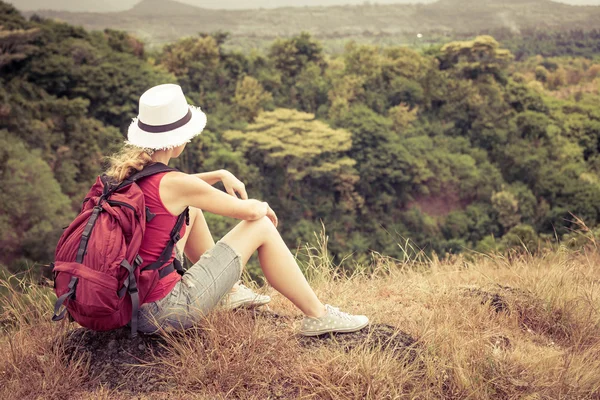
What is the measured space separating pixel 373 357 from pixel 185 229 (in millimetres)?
622

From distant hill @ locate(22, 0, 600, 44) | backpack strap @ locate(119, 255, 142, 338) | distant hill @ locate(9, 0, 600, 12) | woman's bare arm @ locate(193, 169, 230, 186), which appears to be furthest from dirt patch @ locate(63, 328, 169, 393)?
distant hill @ locate(22, 0, 600, 44)

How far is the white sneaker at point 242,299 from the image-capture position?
1.77 metres

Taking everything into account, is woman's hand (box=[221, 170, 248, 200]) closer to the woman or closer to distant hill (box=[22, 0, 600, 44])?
the woman

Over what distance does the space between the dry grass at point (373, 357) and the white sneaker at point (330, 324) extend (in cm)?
5

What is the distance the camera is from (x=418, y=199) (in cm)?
2011

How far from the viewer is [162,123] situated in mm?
1522

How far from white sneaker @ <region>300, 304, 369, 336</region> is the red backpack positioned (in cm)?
47

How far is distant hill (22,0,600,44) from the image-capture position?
29.5 m

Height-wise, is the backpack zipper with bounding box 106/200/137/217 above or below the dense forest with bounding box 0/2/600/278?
above

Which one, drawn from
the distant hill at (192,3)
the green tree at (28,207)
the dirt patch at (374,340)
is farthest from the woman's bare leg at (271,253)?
the distant hill at (192,3)

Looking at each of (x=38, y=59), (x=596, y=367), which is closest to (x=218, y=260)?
Answer: (x=596, y=367)

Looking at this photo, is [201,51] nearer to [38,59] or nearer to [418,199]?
[38,59]

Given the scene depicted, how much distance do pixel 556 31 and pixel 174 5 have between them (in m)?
20.1

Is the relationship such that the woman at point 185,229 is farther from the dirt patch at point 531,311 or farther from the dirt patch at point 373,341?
the dirt patch at point 531,311
